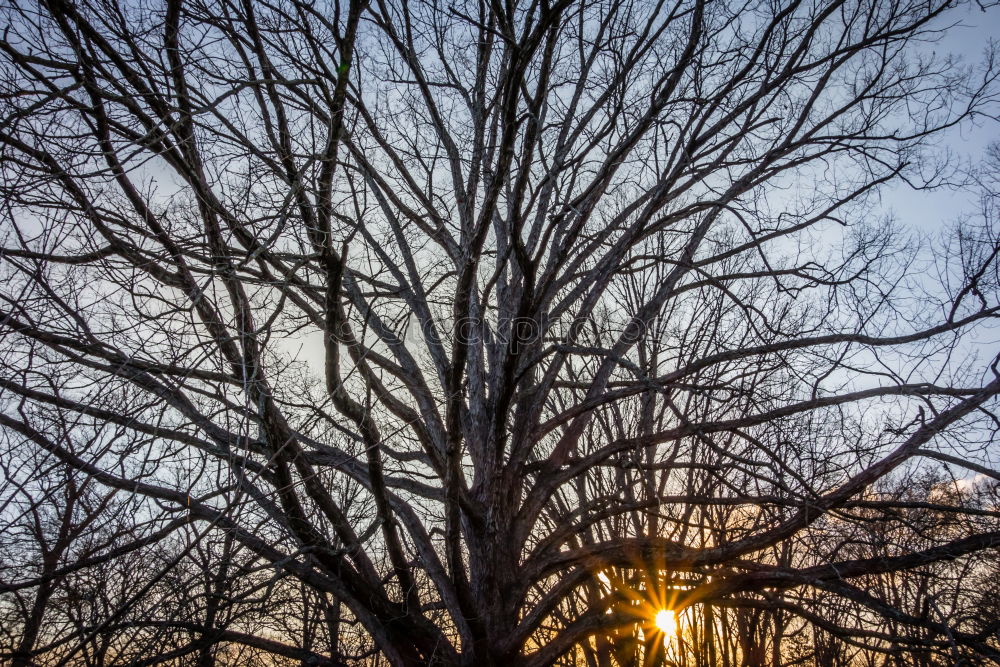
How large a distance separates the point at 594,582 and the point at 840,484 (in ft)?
15.7

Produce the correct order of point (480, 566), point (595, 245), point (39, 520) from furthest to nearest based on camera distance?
point (595, 245), point (480, 566), point (39, 520)

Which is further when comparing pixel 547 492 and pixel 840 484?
pixel 547 492

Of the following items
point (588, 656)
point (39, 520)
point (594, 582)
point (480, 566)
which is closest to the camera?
point (39, 520)

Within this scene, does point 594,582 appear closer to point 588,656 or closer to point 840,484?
point 588,656

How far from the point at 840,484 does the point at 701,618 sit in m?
6.57

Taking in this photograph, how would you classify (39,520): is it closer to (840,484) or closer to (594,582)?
(840,484)

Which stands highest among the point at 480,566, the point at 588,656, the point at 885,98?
the point at 885,98

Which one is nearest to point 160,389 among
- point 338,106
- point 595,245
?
point 338,106

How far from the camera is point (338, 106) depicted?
3.18 m

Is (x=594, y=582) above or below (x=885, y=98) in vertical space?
below

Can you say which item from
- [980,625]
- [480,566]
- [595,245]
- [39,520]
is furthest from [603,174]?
[980,625]

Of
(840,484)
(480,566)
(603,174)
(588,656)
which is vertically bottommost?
(588,656)

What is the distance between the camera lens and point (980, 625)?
537cm

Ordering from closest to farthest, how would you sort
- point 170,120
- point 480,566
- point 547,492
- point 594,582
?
point 170,120 < point 480,566 < point 547,492 < point 594,582
